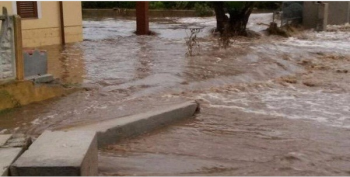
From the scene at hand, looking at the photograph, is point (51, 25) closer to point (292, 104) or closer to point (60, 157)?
point (292, 104)

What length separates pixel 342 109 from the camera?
25.2 ft

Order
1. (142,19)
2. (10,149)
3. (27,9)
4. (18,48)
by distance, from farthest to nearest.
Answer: (142,19), (27,9), (18,48), (10,149)

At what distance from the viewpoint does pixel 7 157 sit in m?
3.81

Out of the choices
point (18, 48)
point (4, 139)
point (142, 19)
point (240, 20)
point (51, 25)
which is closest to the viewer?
point (4, 139)

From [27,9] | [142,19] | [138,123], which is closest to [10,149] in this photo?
[138,123]

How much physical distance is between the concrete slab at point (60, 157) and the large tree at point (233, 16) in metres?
14.6

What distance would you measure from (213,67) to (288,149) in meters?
5.82

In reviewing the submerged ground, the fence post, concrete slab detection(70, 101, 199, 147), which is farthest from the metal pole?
concrete slab detection(70, 101, 199, 147)

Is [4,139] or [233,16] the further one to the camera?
[233,16]

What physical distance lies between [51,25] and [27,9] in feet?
2.90

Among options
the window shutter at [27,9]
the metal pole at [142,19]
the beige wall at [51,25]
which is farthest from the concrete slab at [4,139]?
the metal pole at [142,19]

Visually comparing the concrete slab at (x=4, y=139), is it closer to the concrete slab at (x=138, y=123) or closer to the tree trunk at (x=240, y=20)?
the concrete slab at (x=138, y=123)

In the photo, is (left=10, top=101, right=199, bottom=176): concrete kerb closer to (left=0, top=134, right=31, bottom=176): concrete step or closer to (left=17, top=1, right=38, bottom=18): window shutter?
(left=0, top=134, right=31, bottom=176): concrete step

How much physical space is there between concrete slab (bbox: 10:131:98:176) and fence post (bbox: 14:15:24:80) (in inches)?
114
